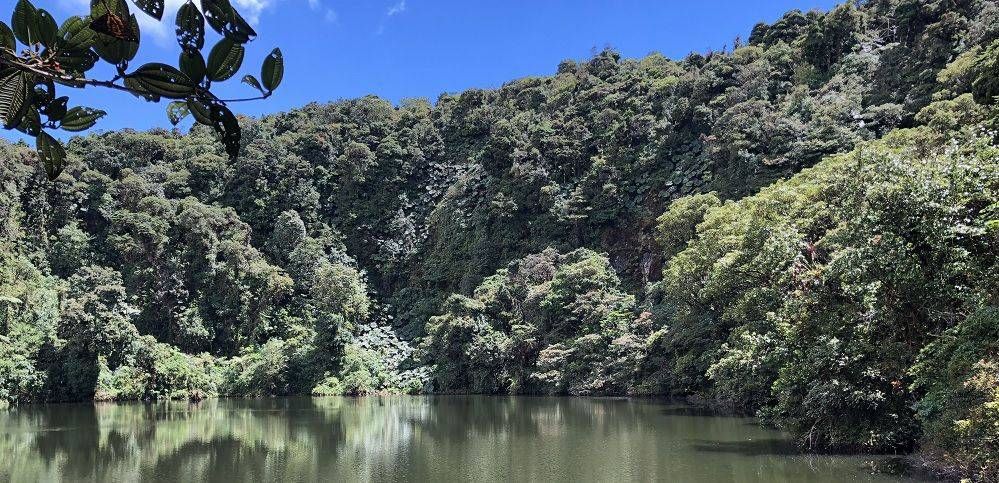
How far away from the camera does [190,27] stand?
149cm

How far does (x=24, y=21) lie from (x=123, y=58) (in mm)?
196

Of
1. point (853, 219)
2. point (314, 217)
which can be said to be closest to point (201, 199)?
point (314, 217)

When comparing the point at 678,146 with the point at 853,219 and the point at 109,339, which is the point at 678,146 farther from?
the point at 109,339

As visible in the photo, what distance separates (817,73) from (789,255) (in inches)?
1078

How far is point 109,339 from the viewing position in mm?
31000

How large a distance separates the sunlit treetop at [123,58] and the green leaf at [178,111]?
11 millimetres

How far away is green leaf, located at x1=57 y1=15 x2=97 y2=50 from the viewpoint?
1417mm

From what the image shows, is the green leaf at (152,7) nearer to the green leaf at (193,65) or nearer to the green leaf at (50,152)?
the green leaf at (193,65)

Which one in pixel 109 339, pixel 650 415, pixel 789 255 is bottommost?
pixel 650 415

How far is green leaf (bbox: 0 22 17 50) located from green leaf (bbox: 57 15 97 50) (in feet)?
0.29

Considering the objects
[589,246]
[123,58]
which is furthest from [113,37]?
[589,246]

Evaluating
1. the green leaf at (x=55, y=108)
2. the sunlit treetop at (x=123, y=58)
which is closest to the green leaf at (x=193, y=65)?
the sunlit treetop at (x=123, y=58)

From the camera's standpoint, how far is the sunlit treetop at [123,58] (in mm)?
1391

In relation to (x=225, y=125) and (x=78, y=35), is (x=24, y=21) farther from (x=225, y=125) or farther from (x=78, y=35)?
(x=225, y=125)
